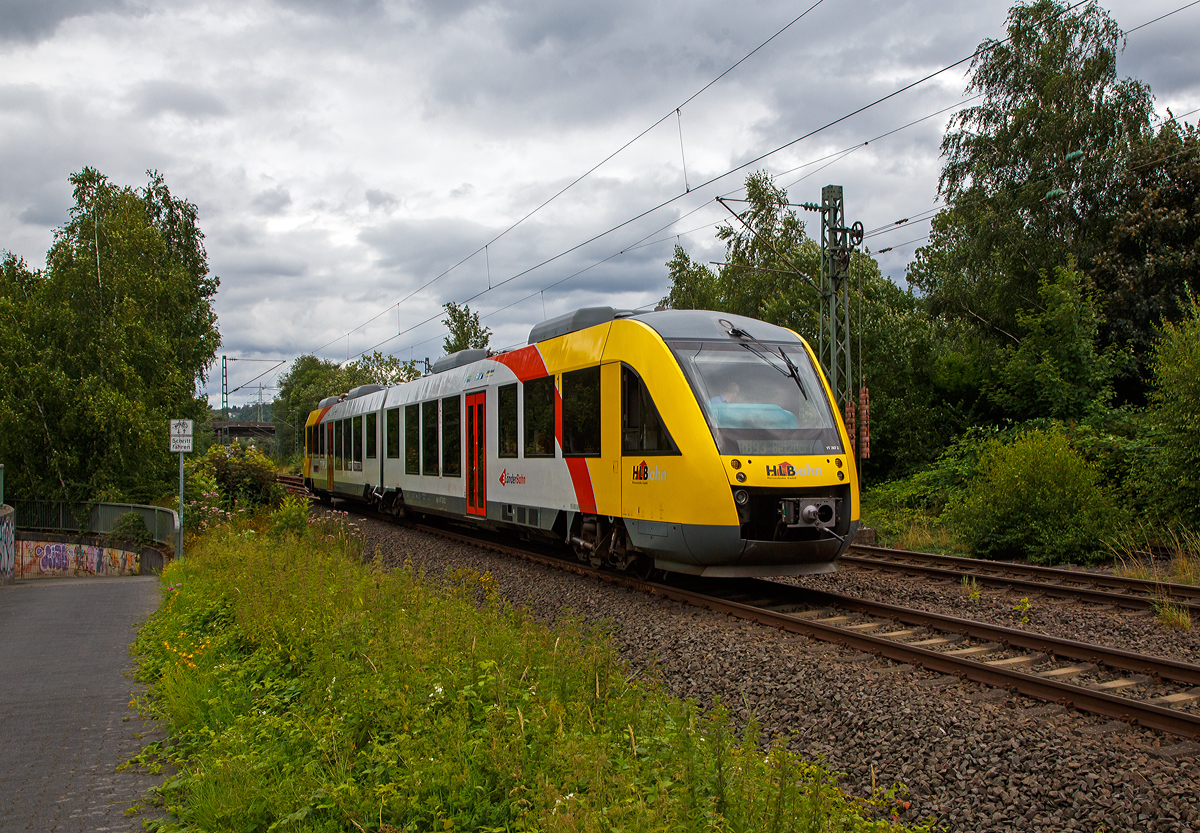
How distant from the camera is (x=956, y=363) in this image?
971 inches

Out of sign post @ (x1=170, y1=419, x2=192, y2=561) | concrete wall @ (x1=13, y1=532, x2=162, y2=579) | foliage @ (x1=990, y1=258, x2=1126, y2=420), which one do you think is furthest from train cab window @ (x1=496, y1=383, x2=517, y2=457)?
foliage @ (x1=990, y1=258, x2=1126, y2=420)

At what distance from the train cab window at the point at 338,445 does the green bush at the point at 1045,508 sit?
695 inches

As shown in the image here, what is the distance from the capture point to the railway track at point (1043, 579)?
8812 millimetres

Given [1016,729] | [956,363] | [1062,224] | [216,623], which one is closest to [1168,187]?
[1062,224]

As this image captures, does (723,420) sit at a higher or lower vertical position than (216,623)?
higher

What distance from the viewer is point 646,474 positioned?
922cm

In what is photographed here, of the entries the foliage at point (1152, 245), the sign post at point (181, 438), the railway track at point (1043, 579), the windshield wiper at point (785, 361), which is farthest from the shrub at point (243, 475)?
the foliage at point (1152, 245)

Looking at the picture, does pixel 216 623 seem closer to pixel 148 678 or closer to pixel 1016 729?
pixel 148 678

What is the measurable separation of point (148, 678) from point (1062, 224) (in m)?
26.3

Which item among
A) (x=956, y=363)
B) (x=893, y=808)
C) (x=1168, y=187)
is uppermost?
(x=1168, y=187)

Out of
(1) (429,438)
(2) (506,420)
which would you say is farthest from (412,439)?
(2) (506,420)

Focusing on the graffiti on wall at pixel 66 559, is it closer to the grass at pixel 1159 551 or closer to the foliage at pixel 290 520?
the foliage at pixel 290 520

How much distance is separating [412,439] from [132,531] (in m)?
5.60

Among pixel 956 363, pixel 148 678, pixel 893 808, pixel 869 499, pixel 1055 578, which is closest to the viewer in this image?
pixel 893 808
